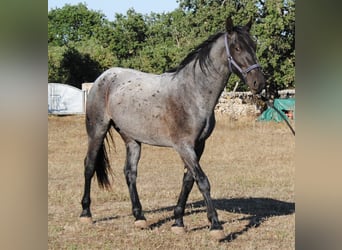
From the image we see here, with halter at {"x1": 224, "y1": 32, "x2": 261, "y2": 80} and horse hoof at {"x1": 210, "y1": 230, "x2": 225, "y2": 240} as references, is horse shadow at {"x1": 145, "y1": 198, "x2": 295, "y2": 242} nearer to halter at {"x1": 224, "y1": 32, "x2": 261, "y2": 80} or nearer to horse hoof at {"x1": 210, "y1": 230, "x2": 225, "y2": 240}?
horse hoof at {"x1": 210, "y1": 230, "x2": 225, "y2": 240}

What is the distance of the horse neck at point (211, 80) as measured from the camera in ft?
16.5

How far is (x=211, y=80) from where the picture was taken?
5070 mm

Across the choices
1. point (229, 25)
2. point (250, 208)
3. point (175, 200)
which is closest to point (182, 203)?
point (250, 208)

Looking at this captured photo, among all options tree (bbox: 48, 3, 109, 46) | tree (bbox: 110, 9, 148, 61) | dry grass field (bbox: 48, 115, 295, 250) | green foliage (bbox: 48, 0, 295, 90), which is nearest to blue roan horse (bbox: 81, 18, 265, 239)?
dry grass field (bbox: 48, 115, 295, 250)

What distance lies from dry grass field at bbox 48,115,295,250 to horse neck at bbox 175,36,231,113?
55.5 inches

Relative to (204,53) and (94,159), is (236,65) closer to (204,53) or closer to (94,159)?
(204,53)

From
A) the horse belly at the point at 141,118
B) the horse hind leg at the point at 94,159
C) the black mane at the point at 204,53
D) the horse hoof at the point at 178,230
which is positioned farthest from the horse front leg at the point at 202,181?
the horse hind leg at the point at 94,159

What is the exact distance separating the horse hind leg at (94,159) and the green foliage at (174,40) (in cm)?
1512

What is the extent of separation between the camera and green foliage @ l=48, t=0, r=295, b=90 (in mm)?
22141

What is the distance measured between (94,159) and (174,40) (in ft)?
86.6

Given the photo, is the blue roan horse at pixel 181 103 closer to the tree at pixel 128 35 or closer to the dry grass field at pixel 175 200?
the dry grass field at pixel 175 200
